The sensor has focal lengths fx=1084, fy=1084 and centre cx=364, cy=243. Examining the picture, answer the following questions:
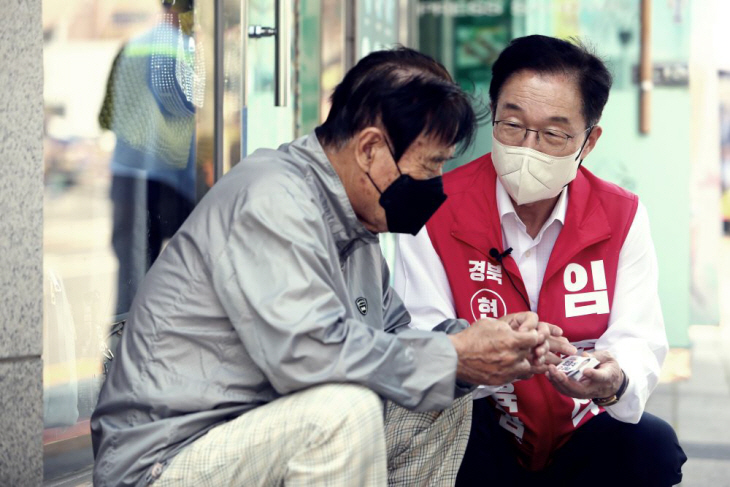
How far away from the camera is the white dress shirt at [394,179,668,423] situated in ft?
10.4

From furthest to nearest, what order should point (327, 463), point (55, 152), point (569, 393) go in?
point (55, 152) → point (569, 393) → point (327, 463)

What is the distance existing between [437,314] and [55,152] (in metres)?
1.45

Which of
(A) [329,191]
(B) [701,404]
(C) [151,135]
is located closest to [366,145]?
(A) [329,191]

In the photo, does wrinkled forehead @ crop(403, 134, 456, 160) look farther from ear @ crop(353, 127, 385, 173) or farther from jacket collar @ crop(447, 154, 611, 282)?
jacket collar @ crop(447, 154, 611, 282)

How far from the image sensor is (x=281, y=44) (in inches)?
196

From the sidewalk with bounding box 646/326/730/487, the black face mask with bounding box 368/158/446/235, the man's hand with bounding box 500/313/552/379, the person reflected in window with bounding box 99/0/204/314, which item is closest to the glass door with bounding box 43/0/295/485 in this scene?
the person reflected in window with bounding box 99/0/204/314

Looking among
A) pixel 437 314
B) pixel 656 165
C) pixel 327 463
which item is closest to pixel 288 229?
pixel 327 463

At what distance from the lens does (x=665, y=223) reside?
7.07 m

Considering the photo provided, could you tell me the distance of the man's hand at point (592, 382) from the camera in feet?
9.45

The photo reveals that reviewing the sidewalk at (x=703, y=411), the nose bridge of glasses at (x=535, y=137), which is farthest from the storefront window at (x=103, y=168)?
the sidewalk at (x=703, y=411)

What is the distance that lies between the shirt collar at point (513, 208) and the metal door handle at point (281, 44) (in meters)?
1.82

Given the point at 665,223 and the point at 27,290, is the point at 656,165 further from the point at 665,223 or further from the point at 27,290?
the point at 27,290

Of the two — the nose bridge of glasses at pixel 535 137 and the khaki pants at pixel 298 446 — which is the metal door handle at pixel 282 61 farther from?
the khaki pants at pixel 298 446

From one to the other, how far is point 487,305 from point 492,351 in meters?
0.66
